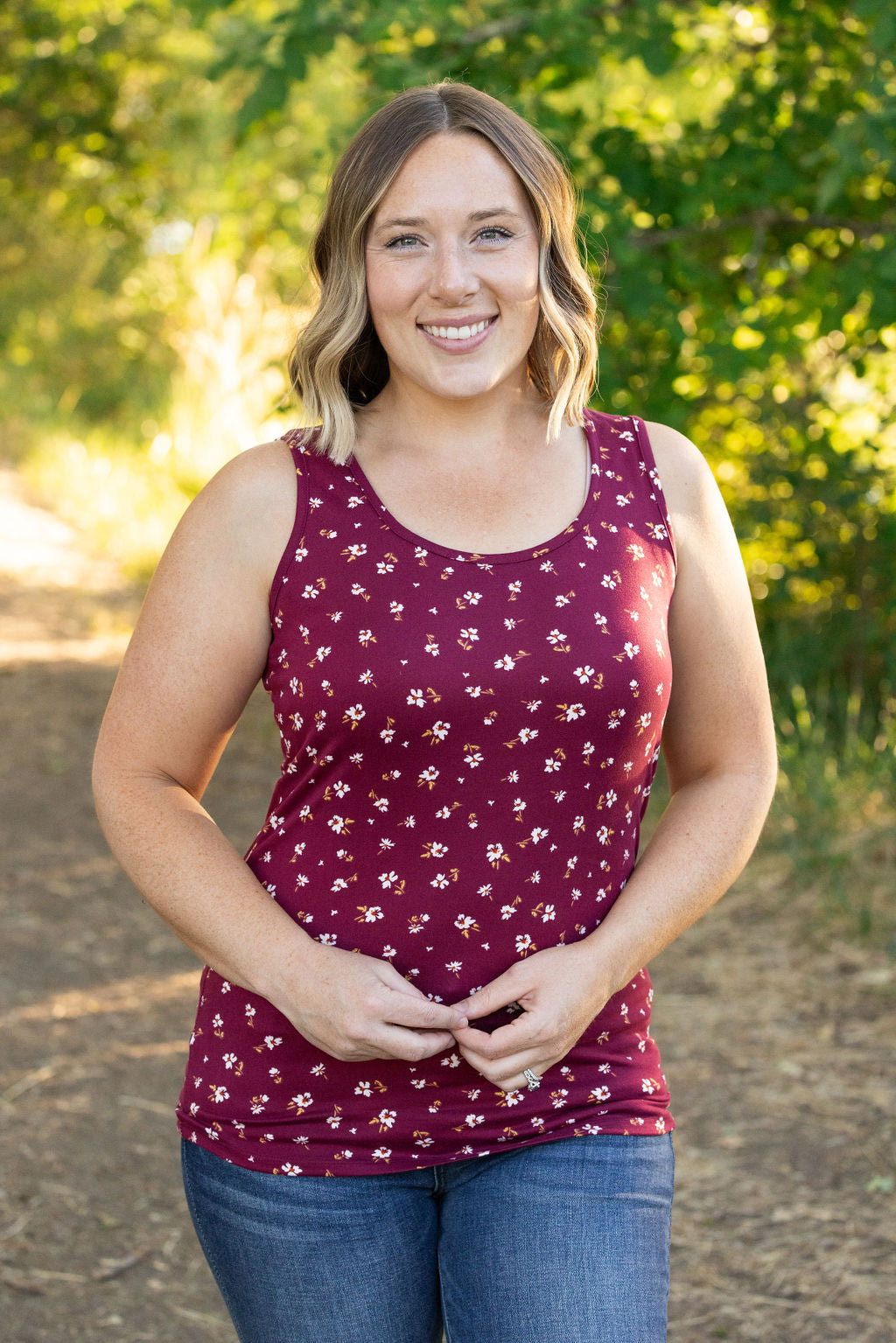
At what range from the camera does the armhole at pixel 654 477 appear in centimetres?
174

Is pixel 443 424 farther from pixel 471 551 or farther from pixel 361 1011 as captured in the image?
pixel 361 1011

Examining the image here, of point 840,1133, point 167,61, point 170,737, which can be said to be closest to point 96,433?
point 167,61

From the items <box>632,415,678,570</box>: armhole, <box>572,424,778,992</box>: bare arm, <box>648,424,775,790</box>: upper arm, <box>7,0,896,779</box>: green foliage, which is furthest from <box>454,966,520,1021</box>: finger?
<box>7,0,896,779</box>: green foliage

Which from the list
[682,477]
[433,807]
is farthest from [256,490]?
[682,477]

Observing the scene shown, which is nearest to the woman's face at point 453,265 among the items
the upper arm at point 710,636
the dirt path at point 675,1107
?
the upper arm at point 710,636

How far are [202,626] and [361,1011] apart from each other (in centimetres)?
48

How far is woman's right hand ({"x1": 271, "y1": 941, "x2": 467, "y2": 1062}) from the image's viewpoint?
1.50 m

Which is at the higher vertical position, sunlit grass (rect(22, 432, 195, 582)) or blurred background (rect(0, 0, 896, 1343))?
blurred background (rect(0, 0, 896, 1343))

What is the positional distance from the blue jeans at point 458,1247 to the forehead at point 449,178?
1.12 metres

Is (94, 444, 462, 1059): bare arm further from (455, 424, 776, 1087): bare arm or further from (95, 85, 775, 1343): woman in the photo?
(455, 424, 776, 1087): bare arm

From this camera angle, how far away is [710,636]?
5.77 ft

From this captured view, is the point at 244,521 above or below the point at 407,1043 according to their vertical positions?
above

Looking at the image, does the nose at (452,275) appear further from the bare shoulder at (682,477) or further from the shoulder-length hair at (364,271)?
the bare shoulder at (682,477)

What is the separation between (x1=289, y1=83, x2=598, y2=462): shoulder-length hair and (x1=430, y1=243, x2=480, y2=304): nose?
110 mm
